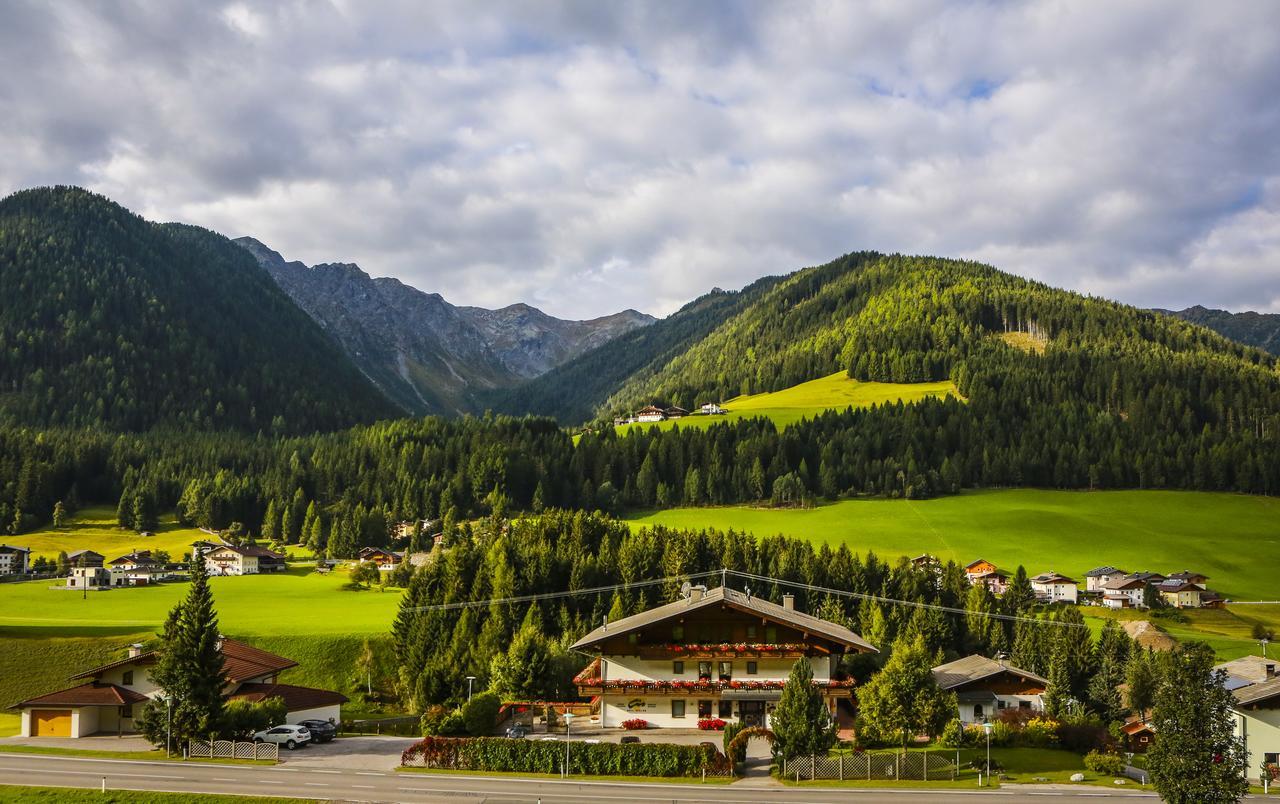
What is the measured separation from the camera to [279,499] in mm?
194250

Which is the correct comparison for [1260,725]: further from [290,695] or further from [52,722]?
[52,722]

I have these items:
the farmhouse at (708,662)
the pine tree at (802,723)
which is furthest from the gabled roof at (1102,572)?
the pine tree at (802,723)

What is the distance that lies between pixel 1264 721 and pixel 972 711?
68.4 ft

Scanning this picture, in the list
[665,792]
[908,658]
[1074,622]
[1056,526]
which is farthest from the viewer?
[1056,526]

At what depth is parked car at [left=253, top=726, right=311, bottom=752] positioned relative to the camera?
59.1 m

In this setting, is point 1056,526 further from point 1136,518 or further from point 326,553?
point 326,553

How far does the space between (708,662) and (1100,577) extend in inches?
3653

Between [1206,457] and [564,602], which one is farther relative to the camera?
[1206,457]

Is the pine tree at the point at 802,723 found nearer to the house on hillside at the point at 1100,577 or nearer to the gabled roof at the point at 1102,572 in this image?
the house on hillside at the point at 1100,577

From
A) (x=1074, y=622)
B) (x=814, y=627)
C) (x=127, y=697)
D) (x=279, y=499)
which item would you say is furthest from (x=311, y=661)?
(x=279, y=499)

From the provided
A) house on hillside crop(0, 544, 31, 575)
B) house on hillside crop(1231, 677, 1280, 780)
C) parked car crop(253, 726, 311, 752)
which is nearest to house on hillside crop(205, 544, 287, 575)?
house on hillside crop(0, 544, 31, 575)

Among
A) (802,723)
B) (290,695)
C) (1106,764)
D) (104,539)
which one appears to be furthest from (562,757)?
(104,539)

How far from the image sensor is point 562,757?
171 ft

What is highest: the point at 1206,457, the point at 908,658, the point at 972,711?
the point at 1206,457
